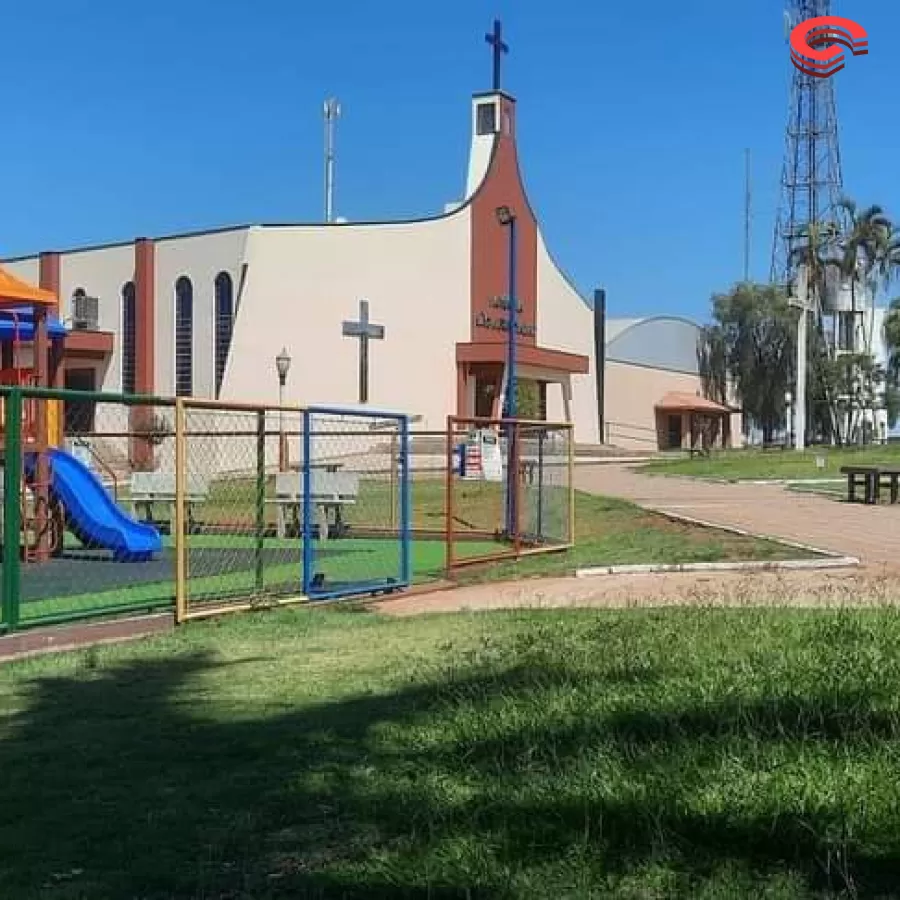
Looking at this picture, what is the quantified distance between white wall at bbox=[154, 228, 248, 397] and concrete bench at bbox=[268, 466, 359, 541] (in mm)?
31888

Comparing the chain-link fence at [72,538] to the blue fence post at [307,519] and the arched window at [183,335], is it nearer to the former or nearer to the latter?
the blue fence post at [307,519]

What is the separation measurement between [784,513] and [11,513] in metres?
15.2

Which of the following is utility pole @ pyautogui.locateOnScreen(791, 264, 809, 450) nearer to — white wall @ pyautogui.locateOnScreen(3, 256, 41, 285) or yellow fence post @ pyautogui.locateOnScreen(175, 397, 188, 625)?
white wall @ pyautogui.locateOnScreen(3, 256, 41, 285)

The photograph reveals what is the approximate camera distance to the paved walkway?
1576 cm

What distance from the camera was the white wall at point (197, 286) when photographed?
1989 inches

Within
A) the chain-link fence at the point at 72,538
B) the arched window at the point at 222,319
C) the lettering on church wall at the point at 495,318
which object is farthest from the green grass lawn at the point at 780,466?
the chain-link fence at the point at 72,538

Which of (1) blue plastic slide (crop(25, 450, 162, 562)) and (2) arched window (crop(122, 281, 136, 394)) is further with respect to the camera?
(2) arched window (crop(122, 281, 136, 394))

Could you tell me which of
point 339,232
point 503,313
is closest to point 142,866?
point 339,232

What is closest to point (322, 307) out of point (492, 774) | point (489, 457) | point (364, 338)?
point (364, 338)

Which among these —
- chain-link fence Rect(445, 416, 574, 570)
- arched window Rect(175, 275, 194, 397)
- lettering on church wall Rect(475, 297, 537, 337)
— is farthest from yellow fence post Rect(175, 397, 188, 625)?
lettering on church wall Rect(475, 297, 537, 337)

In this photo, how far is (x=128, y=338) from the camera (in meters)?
53.6

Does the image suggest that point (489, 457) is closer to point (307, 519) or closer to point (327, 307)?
point (307, 519)

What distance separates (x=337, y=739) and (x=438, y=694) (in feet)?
2.51

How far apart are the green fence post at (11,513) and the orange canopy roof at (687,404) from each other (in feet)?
222
